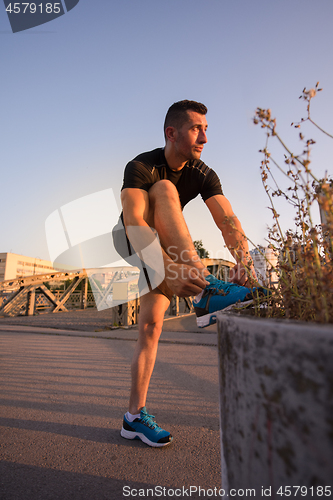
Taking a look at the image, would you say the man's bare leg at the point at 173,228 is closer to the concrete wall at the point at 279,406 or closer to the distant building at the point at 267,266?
the distant building at the point at 267,266

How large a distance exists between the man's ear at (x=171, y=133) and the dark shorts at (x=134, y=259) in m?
0.72

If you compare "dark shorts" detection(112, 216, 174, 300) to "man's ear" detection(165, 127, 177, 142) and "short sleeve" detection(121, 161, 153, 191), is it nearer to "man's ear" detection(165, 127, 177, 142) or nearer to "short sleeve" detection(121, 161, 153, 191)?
"short sleeve" detection(121, 161, 153, 191)

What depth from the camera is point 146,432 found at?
1.66 metres

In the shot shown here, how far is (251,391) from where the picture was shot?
0.61 metres

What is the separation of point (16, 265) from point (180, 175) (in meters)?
111

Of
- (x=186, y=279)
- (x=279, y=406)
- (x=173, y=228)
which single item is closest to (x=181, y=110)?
(x=173, y=228)

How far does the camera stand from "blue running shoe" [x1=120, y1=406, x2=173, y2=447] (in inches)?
64.1

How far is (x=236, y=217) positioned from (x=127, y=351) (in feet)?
10.1

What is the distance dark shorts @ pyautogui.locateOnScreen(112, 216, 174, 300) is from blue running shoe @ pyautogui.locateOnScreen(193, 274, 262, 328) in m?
0.50

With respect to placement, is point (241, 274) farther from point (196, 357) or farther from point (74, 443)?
point (196, 357)

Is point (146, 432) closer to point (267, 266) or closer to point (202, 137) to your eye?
point (267, 266)

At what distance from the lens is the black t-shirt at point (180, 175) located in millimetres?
1919

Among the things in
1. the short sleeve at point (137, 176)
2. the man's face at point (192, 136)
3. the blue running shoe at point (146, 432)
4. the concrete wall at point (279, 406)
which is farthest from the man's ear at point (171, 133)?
the blue running shoe at point (146, 432)

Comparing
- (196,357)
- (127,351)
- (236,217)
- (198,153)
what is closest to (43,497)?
(236,217)
